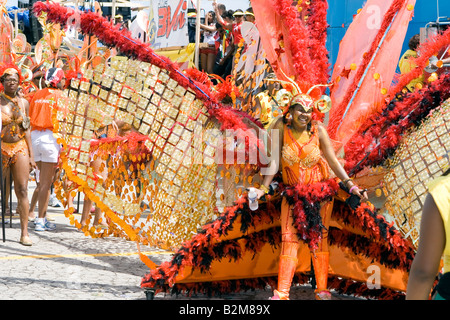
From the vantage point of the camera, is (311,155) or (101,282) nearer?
(311,155)

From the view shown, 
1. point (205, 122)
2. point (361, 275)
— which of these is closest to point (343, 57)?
point (205, 122)

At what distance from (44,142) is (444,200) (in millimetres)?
6985

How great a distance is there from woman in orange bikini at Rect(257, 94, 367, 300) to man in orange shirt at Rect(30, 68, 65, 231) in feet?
13.8

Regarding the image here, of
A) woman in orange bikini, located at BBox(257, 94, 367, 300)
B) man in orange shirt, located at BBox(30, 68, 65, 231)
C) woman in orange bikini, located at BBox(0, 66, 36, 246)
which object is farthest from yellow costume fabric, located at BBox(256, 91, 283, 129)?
man in orange shirt, located at BBox(30, 68, 65, 231)

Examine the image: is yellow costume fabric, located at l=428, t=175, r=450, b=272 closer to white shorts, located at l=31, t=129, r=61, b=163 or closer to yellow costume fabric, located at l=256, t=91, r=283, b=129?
A: yellow costume fabric, located at l=256, t=91, r=283, b=129

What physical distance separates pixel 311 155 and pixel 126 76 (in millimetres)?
1725

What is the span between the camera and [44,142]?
8398 mm

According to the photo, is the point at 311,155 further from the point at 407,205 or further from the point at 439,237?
the point at 439,237

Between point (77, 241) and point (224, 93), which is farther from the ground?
point (224, 93)

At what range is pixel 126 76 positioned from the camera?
5.60 m

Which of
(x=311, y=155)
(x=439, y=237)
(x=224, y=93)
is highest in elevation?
(x=224, y=93)

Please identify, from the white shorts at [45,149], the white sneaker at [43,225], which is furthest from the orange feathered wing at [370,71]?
the white sneaker at [43,225]
